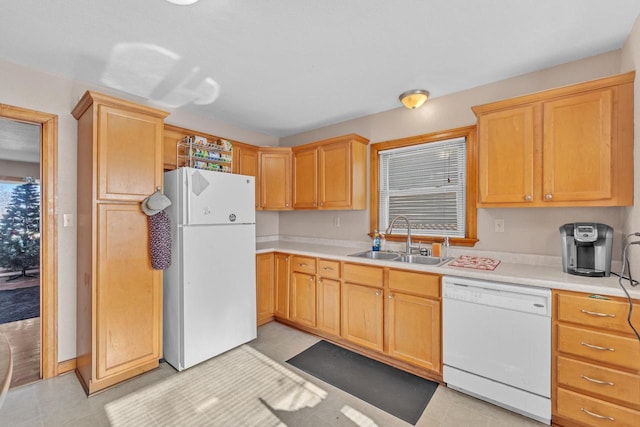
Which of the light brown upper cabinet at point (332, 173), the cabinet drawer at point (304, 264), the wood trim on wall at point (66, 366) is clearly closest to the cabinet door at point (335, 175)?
the light brown upper cabinet at point (332, 173)

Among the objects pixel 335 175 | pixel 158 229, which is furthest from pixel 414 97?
pixel 158 229

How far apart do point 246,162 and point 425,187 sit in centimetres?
216

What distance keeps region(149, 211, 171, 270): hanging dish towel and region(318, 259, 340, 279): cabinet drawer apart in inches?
55.7

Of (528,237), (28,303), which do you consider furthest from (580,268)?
(28,303)

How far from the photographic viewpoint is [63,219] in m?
2.35

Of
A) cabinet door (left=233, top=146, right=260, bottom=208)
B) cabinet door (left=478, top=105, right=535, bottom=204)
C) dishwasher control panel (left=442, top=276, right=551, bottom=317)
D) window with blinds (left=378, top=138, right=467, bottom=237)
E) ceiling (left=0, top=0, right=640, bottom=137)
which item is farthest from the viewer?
cabinet door (left=233, top=146, right=260, bottom=208)

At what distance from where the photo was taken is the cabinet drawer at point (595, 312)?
156cm

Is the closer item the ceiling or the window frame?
the ceiling

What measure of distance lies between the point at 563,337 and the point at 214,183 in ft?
9.18

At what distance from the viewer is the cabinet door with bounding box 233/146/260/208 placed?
343cm

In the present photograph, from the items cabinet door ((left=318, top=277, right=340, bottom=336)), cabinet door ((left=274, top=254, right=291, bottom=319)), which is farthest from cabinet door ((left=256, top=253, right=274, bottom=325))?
cabinet door ((left=318, top=277, right=340, bottom=336))

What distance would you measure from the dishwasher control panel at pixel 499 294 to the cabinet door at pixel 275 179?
2.26 meters

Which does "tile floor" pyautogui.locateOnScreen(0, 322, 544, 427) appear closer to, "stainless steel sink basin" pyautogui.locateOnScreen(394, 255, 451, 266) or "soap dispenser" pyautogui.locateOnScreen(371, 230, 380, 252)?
"stainless steel sink basin" pyautogui.locateOnScreen(394, 255, 451, 266)

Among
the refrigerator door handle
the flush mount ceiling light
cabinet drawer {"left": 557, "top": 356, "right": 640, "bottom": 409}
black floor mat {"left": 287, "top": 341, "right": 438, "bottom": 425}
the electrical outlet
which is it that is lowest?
black floor mat {"left": 287, "top": 341, "right": 438, "bottom": 425}
